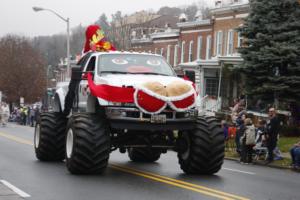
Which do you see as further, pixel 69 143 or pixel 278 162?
pixel 278 162

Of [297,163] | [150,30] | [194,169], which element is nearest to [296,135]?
[297,163]

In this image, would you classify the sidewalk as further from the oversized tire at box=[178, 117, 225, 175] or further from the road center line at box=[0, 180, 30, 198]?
the road center line at box=[0, 180, 30, 198]

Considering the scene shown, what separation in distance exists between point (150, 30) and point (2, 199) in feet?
215

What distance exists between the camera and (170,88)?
13.5 m

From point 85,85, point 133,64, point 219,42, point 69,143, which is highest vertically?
point 219,42

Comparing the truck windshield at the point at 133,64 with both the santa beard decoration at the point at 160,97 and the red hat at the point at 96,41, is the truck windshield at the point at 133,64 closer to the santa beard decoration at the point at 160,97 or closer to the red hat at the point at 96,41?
the santa beard decoration at the point at 160,97

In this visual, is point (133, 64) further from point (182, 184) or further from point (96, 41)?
point (182, 184)

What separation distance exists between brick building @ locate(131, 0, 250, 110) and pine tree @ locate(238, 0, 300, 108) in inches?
302

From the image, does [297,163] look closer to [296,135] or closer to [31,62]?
[296,135]

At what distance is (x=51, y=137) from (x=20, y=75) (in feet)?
222

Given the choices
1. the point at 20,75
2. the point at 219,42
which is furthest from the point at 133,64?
the point at 20,75

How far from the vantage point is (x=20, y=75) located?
82.9m

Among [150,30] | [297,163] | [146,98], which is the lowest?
[297,163]

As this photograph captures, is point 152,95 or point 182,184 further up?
point 152,95
